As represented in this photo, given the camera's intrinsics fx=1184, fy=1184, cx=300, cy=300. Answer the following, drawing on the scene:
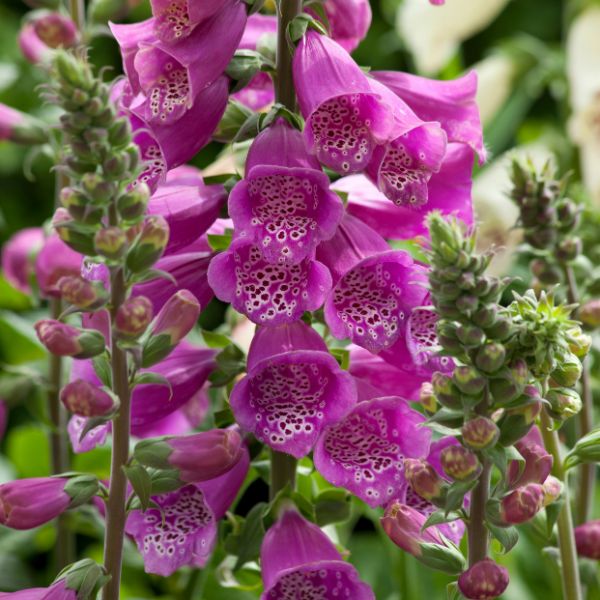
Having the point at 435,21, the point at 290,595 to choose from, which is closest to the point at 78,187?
the point at 290,595

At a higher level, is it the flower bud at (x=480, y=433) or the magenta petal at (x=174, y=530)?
the flower bud at (x=480, y=433)

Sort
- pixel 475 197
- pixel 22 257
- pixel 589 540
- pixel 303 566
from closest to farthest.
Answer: pixel 303 566
pixel 589 540
pixel 22 257
pixel 475 197

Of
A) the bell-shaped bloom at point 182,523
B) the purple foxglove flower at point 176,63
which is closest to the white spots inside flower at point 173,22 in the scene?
the purple foxglove flower at point 176,63

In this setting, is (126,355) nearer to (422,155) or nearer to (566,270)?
(422,155)

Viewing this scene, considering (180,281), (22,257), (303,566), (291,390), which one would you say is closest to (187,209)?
(180,281)

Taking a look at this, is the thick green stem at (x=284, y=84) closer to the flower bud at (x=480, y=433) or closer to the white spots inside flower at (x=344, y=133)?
the white spots inside flower at (x=344, y=133)

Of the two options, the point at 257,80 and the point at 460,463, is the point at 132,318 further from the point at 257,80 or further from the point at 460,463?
the point at 257,80
